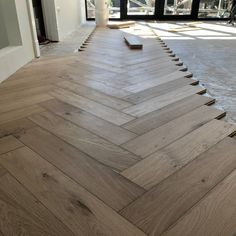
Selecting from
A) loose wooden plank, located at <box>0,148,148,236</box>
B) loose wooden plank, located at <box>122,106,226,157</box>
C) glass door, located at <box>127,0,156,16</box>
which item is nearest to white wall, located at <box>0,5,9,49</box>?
loose wooden plank, located at <box>0,148,148,236</box>

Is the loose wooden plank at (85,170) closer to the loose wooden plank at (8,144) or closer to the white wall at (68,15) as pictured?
the loose wooden plank at (8,144)

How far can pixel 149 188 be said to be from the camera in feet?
2.92

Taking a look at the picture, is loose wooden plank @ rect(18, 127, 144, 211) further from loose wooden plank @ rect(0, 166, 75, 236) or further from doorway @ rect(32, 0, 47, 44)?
doorway @ rect(32, 0, 47, 44)

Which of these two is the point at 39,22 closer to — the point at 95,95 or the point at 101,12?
the point at 101,12

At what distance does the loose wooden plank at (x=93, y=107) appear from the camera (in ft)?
4.45

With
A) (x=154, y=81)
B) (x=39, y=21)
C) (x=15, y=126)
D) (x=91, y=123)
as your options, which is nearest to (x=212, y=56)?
(x=154, y=81)

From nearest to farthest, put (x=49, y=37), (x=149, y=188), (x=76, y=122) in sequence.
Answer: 1. (x=149, y=188)
2. (x=76, y=122)
3. (x=49, y=37)

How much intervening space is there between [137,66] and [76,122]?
3.89 ft

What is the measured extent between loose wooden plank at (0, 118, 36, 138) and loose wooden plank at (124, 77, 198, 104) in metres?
0.61

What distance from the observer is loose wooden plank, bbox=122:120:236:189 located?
0.95 meters

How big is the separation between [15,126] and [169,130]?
752 mm

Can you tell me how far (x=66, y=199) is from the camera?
2.76 feet

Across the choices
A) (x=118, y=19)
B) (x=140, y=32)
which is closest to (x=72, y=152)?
(x=140, y=32)

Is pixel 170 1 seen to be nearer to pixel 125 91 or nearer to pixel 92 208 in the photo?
pixel 125 91
